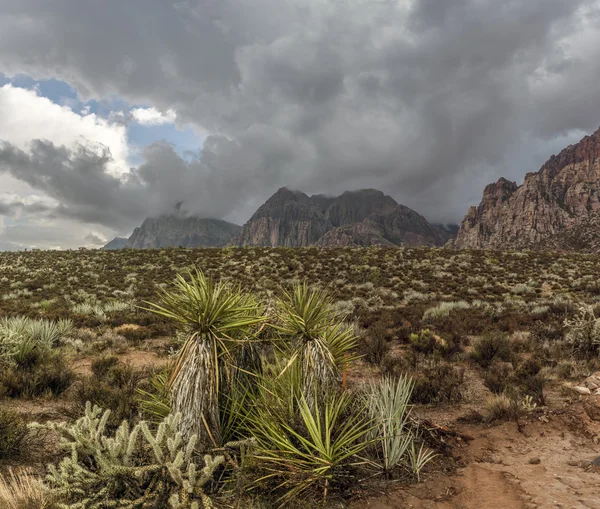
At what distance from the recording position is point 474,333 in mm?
12578

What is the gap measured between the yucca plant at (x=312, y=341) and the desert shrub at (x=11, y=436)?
3.89m

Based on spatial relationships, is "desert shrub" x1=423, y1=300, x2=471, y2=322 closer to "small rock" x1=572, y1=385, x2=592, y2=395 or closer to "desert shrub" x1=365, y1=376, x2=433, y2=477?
"small rock" x1=572, y1=385, x2=592, y2=395

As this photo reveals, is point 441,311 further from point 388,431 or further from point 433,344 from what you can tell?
point 388,431

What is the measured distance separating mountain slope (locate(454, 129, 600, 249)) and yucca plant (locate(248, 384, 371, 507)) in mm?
125671

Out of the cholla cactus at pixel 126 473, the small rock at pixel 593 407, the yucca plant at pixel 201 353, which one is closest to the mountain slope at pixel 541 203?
the small rock at pixel 593 407

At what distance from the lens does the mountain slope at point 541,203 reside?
5032 inches

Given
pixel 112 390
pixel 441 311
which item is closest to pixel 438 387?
pixel 112 390

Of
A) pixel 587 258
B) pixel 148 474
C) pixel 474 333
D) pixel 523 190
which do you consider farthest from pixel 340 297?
pixel 523 190

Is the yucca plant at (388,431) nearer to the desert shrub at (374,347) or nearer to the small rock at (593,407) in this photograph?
the small rock at (593,407)

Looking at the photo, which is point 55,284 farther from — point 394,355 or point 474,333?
point 474,333

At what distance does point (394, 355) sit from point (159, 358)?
7.42 metres

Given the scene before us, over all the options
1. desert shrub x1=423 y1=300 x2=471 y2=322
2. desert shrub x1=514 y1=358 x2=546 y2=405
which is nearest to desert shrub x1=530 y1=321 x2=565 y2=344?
desert shrub x1=514 y1=358 x2=546 y2=405

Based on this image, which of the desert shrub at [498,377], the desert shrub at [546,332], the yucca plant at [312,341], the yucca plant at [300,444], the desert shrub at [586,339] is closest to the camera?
the yucca plant at [300,444]

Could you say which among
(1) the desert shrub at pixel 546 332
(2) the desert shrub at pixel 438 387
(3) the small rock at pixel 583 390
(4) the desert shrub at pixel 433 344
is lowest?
(2) the desert shrub at pixel 438 387
